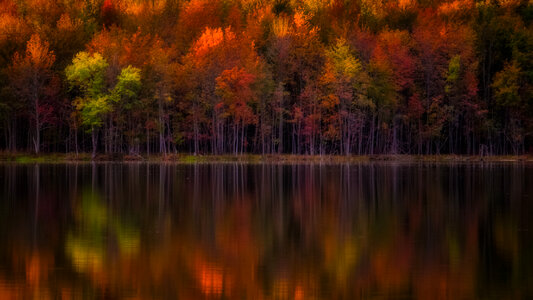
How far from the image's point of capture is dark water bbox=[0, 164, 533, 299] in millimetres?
16891

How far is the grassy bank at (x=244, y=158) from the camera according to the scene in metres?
79.9

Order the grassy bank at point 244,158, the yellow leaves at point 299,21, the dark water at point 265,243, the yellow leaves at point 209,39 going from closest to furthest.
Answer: the dark water at point 265,243
the grassy bank at point 244,158
the yellow leaves at point 209,39
the yellow leaves at point 299,21

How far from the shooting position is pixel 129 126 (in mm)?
85938

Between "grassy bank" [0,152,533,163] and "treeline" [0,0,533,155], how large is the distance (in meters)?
1.84

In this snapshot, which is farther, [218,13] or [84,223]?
[218,13]

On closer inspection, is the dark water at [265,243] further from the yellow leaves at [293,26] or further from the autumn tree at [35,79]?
the yellow leaves at [293,26]

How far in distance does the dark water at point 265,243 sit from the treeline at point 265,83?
1670 inches

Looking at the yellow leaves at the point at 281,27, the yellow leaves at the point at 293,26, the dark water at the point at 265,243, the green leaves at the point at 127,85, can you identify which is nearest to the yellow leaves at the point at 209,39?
the yellow leaves at the point at 281,27

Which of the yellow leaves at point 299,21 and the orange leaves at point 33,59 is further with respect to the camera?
the yellow leaves at point 299,21

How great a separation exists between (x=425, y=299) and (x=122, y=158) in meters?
69.1

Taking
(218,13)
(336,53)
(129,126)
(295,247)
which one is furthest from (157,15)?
(295,247)

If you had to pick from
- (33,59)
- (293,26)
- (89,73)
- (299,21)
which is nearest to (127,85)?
(89,73)

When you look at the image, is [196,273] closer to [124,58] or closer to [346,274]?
[346,274]

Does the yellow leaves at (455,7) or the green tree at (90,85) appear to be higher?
the yellow leaves at (455,7)
